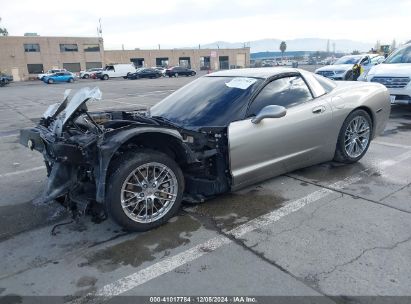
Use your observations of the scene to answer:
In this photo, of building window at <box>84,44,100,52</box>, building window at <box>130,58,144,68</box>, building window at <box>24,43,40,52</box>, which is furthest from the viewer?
building window at <box>130,58,144,68</box>

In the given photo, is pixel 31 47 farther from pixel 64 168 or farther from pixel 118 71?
pixel 64 168

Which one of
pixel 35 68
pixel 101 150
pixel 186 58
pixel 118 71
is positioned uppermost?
pixel 186 58

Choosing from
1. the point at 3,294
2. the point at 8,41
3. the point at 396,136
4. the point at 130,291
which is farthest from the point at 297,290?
the point at 8,41

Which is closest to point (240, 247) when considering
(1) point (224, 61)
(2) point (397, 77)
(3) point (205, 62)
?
(2) point (397, 77)

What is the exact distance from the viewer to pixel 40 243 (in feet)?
10.9

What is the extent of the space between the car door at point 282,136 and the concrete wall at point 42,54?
62702 millimetres

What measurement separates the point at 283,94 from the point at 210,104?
2.98 ft

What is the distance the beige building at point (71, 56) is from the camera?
190 ft

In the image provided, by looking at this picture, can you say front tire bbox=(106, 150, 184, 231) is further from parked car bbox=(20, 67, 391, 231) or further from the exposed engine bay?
the exposed engine bay

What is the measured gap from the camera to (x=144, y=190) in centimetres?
340

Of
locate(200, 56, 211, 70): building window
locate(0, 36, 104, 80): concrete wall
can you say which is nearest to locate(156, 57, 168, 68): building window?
locate(200, 56, 211, 70): building window

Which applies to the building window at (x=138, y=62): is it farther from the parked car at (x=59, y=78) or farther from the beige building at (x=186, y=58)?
the parked car at (x=59, y=78)

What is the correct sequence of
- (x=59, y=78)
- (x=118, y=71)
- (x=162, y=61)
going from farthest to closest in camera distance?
(x=162, y=61), (x=118, y=71), (x=59, y=78)

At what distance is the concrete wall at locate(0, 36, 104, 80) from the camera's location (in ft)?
188
